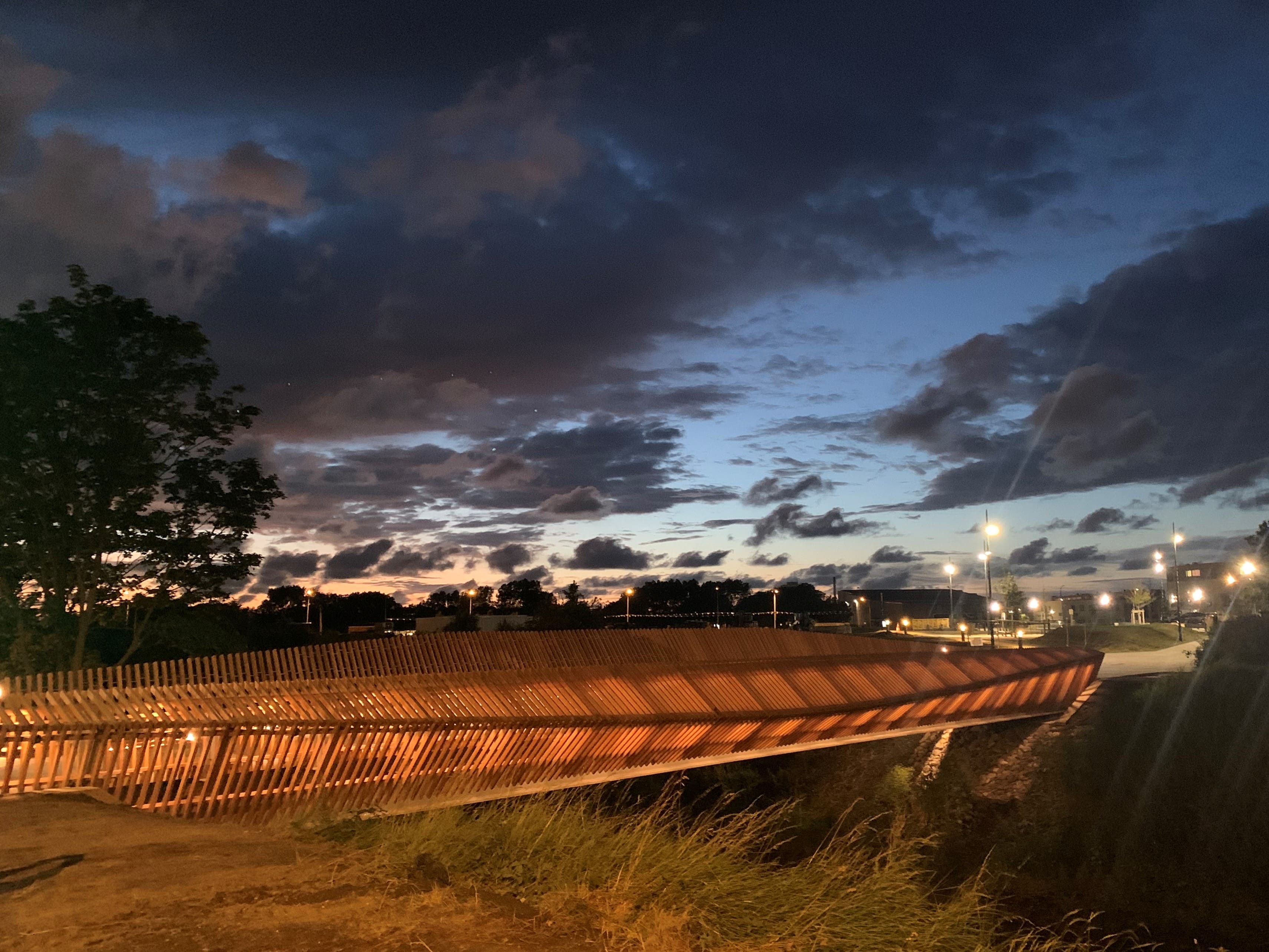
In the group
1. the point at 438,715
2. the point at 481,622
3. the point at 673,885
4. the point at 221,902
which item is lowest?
the point at 481,622

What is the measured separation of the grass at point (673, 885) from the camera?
5.58 metres

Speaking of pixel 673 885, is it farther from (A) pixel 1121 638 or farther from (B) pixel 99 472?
(A) pixel 1121 638

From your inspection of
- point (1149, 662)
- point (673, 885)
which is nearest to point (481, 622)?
point (1149, 662)

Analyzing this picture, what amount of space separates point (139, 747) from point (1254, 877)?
18648 mm

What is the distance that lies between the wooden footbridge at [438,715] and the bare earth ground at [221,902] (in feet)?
6.60

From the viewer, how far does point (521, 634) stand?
13.7 metres

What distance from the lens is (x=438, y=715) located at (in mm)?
11383

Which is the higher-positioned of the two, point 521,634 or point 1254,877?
point 521,634

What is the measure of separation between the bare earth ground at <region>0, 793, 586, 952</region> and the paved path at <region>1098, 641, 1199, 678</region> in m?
28.4

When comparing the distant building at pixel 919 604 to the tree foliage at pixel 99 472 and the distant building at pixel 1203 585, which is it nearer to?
the distant building at pixel 1203 585

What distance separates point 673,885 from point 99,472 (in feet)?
43.6

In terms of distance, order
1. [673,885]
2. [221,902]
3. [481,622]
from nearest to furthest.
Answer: [221,902]
[673,885]
[481,622]

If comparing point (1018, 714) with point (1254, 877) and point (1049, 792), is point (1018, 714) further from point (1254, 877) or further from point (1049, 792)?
point (1254, 877)

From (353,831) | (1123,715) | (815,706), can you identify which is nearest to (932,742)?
(1123,715)
